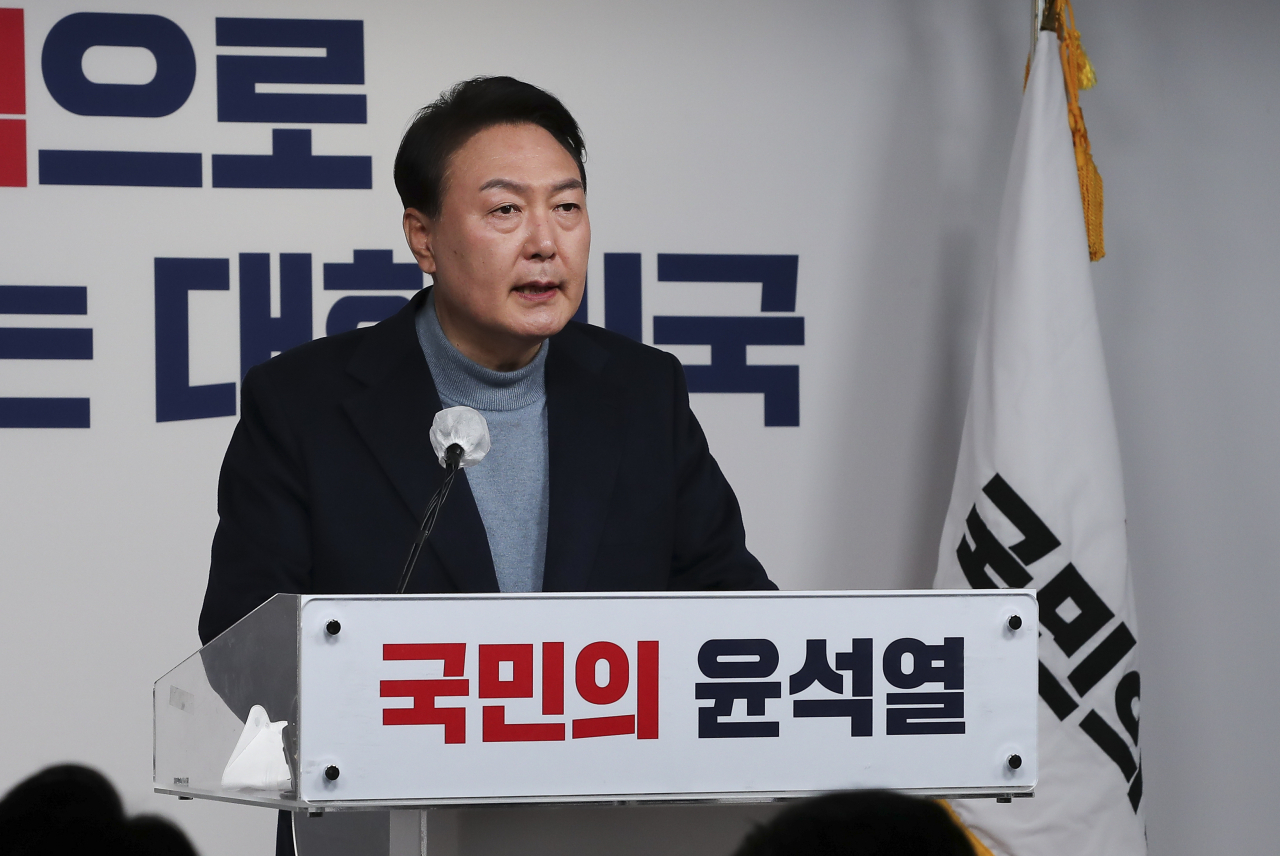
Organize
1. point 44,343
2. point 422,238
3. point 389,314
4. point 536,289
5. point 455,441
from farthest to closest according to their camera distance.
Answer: point 389,314 → point 44,343 → point 422,238 → point 536,289 → point 455,441

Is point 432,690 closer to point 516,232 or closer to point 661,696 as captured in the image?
point 661,696

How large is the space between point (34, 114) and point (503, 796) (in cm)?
239

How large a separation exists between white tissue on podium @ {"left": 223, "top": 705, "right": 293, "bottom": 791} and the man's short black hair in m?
0.82

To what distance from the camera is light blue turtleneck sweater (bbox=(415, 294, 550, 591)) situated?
1.52 metres

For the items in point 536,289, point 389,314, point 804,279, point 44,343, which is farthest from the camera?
point 804,279

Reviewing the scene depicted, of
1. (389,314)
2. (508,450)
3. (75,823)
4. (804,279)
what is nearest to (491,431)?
(508,450)

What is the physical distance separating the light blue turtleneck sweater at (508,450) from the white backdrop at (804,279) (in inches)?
49.9

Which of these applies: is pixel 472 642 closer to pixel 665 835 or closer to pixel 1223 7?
pixel 665 835

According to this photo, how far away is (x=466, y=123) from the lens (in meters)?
1.58

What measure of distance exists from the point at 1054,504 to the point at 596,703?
187 cm

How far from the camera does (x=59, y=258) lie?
9.11 ft

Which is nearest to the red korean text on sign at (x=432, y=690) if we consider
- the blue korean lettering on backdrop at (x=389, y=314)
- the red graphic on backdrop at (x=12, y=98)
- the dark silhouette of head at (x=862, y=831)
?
the dark silhouette of head at (x=862, y=831)

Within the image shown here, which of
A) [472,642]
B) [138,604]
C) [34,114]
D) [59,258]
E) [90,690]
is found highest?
[34,114]

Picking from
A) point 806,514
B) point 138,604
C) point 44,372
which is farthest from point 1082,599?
point 44,372
